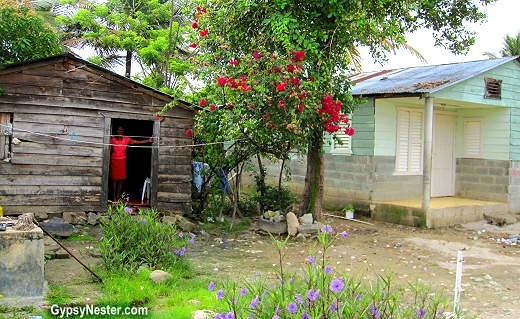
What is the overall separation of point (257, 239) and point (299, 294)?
695cm

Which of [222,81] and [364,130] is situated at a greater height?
[222,81]

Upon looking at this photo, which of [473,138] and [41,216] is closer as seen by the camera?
[41,216]

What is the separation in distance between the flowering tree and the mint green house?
2.29m

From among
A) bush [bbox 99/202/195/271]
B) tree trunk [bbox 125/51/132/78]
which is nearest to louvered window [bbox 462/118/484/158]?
bush [bbox 99/202/195/271]

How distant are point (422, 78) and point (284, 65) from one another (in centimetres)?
567

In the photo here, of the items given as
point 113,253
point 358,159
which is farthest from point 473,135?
point 113,253

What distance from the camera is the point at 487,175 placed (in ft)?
46.4

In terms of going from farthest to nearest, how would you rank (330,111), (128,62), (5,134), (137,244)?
(128,62) → (5,134) → (330,111) → (137,244)

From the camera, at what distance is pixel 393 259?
878 cm

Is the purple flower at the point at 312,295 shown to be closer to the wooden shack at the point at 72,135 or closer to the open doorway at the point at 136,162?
the wooden shack at the point at 72,135

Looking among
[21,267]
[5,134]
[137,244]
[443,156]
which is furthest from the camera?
[443,156]

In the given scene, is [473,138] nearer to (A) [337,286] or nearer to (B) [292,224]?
(B) [292,224]

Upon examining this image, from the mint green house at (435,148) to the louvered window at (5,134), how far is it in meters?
8.08

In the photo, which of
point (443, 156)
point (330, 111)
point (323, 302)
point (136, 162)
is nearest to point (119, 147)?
point (136, 162)
